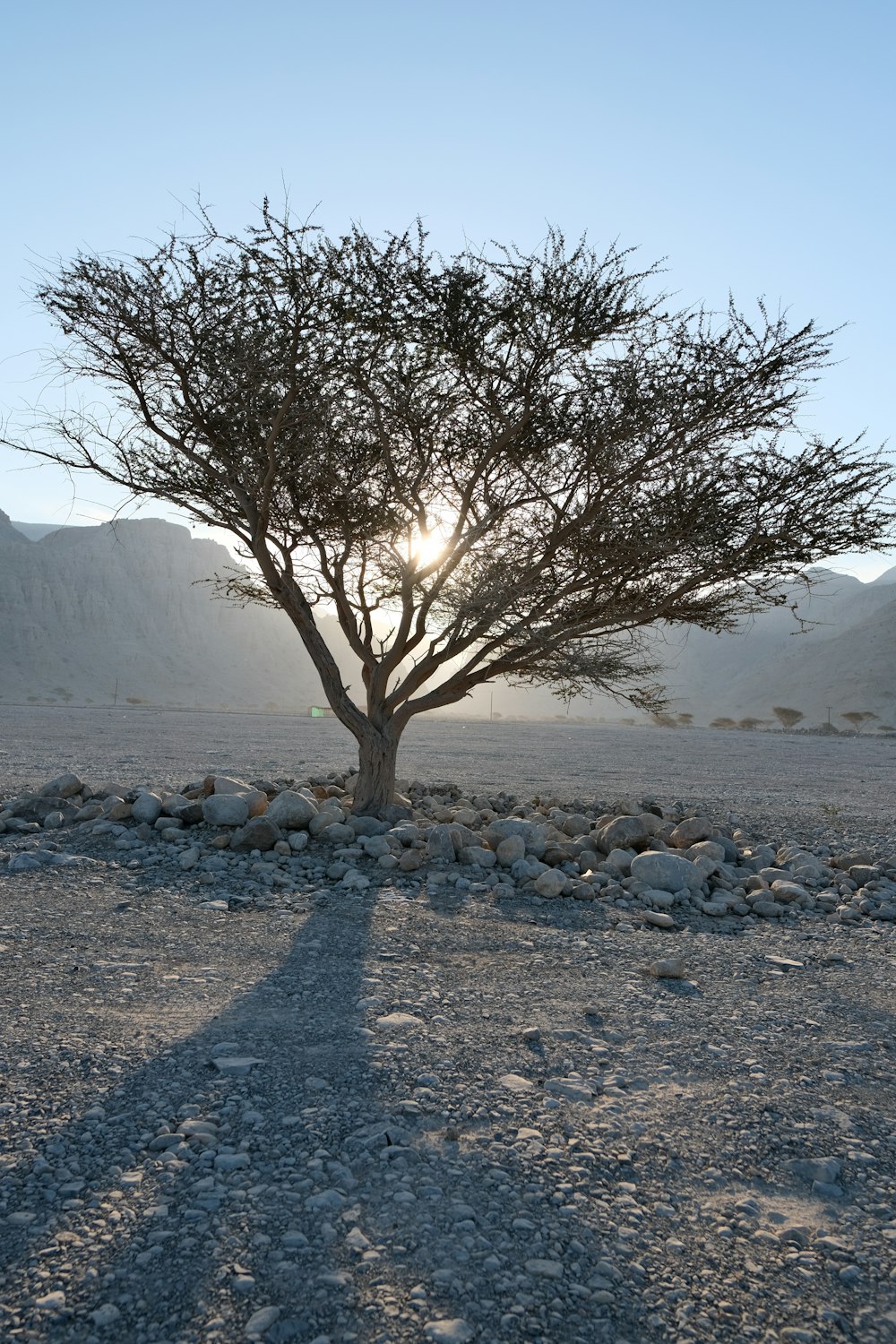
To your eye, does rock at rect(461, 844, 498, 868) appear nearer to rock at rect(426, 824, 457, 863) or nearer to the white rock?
rock at rect(426, 824, 457, 863)

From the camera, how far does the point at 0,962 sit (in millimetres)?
4883

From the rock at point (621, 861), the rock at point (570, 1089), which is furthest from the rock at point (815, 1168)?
the rock at point (621, 861)

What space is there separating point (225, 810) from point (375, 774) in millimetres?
1577

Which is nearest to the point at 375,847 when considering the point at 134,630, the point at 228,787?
the point at 228,787

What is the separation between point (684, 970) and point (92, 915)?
11.7ft

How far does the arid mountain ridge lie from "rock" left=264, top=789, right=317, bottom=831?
5744 centimetres

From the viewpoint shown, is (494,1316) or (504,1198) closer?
(494,1316)

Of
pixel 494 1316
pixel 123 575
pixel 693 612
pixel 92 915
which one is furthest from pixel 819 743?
pixel 123 575

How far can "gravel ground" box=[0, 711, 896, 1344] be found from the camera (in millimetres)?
2295

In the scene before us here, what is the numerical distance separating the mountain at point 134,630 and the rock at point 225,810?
210 ft

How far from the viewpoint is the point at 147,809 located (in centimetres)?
828

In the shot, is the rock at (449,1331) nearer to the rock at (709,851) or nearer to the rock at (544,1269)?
the rock at (544,1269)

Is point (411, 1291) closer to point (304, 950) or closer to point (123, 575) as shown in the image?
point (304, 950)

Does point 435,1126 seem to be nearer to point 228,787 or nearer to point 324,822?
point 324,822
